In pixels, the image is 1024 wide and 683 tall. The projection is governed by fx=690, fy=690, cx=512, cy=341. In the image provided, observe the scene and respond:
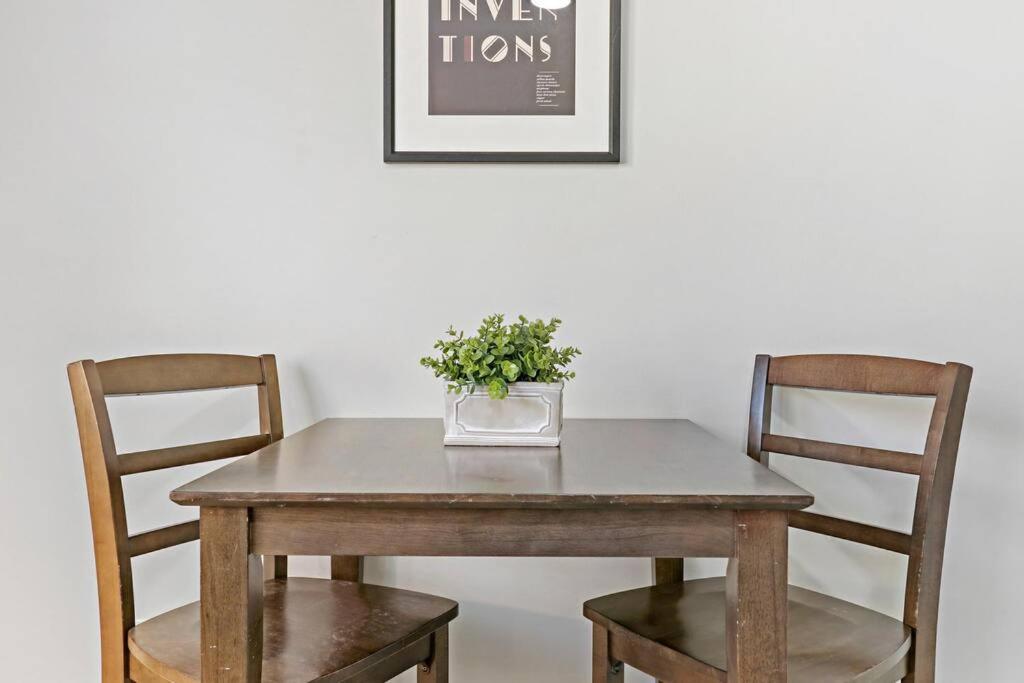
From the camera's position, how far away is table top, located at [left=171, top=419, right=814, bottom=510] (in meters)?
0.88

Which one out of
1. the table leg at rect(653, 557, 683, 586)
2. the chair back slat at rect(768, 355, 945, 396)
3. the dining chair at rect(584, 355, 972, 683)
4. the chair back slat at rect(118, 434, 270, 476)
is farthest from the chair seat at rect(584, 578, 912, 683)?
the chair back slat at rect(118, 434, 270, 476)

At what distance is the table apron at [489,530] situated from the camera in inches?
35.6

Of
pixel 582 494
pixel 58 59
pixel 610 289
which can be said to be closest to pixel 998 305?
pixel 610 289

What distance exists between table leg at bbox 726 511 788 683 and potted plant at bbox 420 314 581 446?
1.25 feet

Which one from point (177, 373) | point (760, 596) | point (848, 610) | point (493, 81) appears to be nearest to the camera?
point (760, 596)

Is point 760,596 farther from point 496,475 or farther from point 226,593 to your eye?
point 226,593

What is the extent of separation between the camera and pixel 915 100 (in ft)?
5.18

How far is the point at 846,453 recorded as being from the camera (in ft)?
4.34

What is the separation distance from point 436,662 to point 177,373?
2.48 feet

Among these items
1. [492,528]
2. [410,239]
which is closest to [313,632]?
[492,528]

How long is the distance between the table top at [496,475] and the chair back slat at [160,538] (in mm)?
292

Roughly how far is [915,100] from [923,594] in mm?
1086

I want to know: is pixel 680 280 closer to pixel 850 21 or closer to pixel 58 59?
pixel 850 21

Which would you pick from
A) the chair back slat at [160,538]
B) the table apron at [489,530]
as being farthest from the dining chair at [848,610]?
the chair back slat at [160,538]
